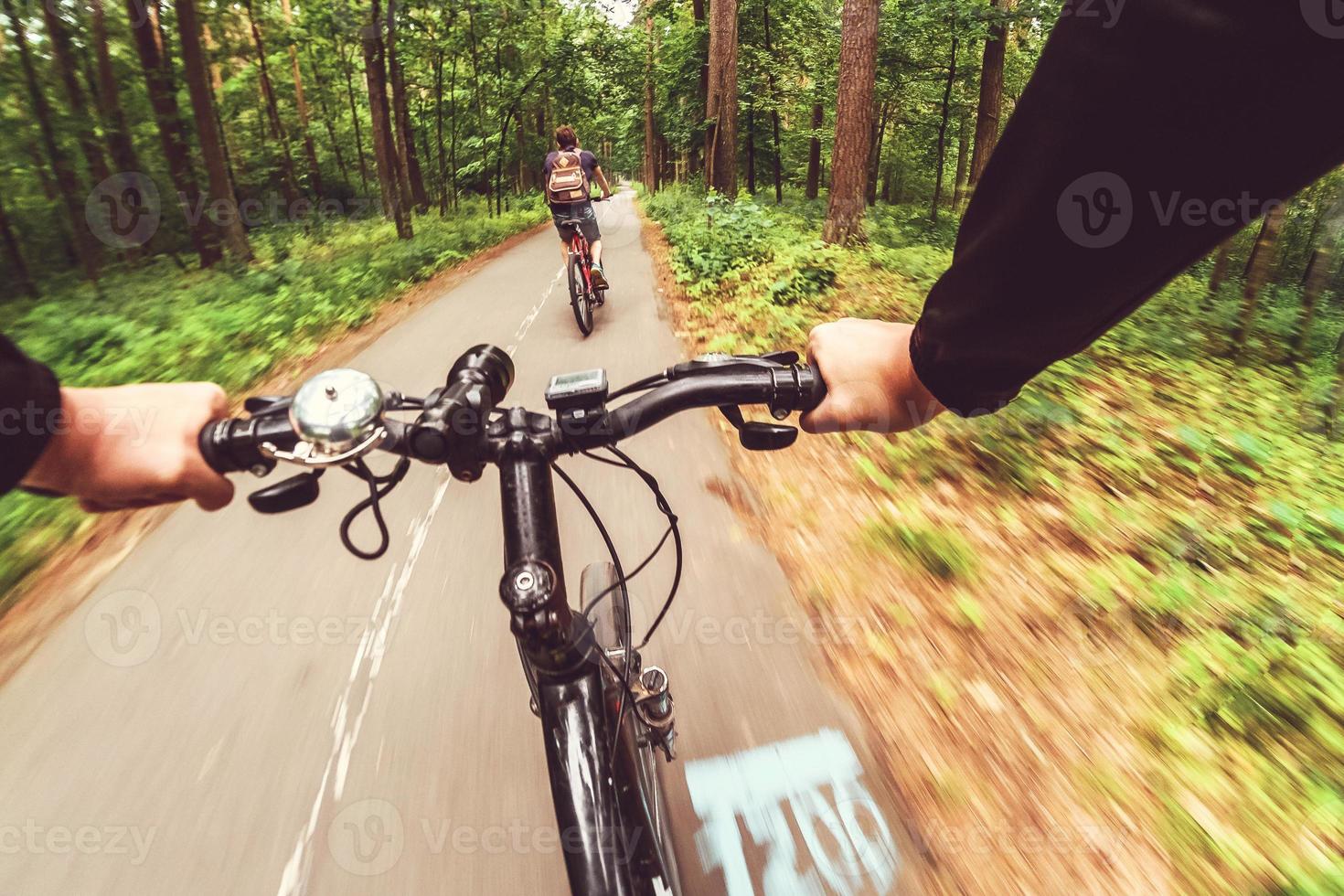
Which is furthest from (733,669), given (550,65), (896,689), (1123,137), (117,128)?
(550,65)

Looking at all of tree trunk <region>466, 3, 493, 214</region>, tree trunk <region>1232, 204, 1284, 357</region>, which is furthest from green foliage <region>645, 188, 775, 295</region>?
tree trunk <region>466, 3, 493, 214</region>

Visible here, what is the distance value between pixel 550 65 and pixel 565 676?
25.6m

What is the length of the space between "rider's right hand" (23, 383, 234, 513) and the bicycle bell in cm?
25

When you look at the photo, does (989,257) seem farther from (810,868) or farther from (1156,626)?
(1156,626)

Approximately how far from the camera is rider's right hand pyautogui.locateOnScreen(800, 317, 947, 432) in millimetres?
1218

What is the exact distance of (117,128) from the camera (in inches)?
482

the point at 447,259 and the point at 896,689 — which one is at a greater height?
the point at 447,259

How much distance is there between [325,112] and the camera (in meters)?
27.8

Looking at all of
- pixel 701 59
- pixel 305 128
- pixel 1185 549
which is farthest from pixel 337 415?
pixel 305 128

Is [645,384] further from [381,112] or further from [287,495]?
[381,112]

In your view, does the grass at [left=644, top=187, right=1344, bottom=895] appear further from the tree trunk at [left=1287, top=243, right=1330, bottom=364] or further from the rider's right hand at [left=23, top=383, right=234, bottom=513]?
the rider's right hand at [left=23, top=383, right=234, bottom=513]

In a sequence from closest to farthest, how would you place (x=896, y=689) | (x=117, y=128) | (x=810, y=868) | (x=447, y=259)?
(x=810, y=868), (x=896, y=689), (x=117, y=128), (x=447, y=259)

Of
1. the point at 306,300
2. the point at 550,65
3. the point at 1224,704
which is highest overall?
the point at 550,65

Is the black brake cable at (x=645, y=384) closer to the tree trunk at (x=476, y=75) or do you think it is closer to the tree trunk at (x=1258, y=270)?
the tree trunk at (x=1258, y=270)
